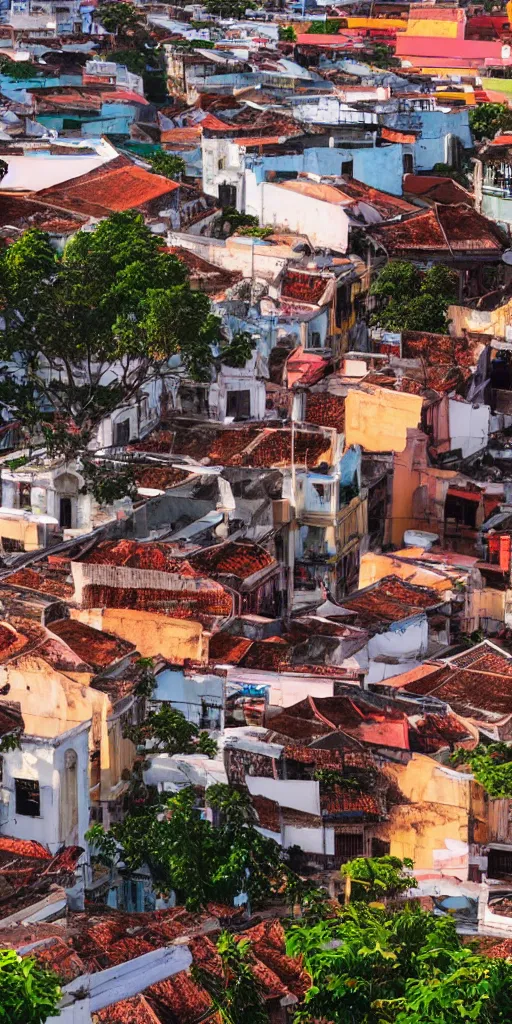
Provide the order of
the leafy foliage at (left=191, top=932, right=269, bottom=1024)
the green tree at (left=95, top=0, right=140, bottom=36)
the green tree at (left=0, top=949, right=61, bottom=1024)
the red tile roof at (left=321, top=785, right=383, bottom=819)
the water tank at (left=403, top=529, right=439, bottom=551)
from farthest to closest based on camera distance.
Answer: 1. the green tree at (left=95, top=0, right=140, bottom=36)
2. the water tank at (left=403, top=529, right=439, bottom=551)
3. the red tile roof at (left=321, top=785, right=383, bottom=819)
4. the leafy foliage at (left=191, top=932, right=269, bottom=1024)
5. the green tree at (left=0, top=949, right=61, bottom=1024)

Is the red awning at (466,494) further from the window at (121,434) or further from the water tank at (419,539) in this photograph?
the window at (121,434)

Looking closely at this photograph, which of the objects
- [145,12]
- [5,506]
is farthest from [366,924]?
[145,12]

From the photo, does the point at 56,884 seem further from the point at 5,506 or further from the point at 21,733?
the point at 5,506

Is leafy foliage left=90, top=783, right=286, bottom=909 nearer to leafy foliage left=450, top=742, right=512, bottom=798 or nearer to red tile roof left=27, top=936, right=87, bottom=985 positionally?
leafy foliage left=450, top=742, right=512, bottom=798

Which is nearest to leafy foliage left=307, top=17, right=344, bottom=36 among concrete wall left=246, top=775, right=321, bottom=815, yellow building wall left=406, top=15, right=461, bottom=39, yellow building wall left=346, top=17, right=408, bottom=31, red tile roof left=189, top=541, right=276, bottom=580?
yellow building wall left=346, top=17, right=408, bottom=31

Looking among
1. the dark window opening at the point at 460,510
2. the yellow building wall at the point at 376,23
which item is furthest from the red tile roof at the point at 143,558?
the yellow building wall at the point at 376,23
